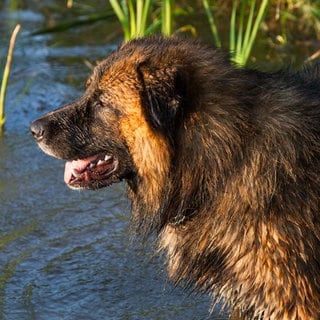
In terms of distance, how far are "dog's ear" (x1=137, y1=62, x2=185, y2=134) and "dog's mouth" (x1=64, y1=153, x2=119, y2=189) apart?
0.43m

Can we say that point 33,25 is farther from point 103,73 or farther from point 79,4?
point 103,73

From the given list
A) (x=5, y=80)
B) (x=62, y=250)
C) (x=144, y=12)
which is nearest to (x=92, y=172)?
(x=62, y=250)

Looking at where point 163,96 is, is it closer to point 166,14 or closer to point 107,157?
point 107,157

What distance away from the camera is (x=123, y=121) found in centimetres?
461

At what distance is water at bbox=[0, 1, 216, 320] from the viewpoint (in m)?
5.38

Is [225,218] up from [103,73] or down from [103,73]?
down

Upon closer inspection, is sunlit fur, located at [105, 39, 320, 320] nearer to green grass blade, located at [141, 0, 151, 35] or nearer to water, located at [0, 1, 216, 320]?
water, located at [0, 1, 216, 320]

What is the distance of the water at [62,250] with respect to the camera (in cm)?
538

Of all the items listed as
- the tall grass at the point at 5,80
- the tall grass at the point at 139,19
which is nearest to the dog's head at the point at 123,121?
the tall grass at the point at 5,80

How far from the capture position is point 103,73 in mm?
4742

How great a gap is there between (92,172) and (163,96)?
74cm

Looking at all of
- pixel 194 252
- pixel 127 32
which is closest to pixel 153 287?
pixel 194 252

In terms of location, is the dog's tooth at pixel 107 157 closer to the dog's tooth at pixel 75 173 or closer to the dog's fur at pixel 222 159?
the dog's fur at pixel 222 159

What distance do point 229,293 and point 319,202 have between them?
0.63m
